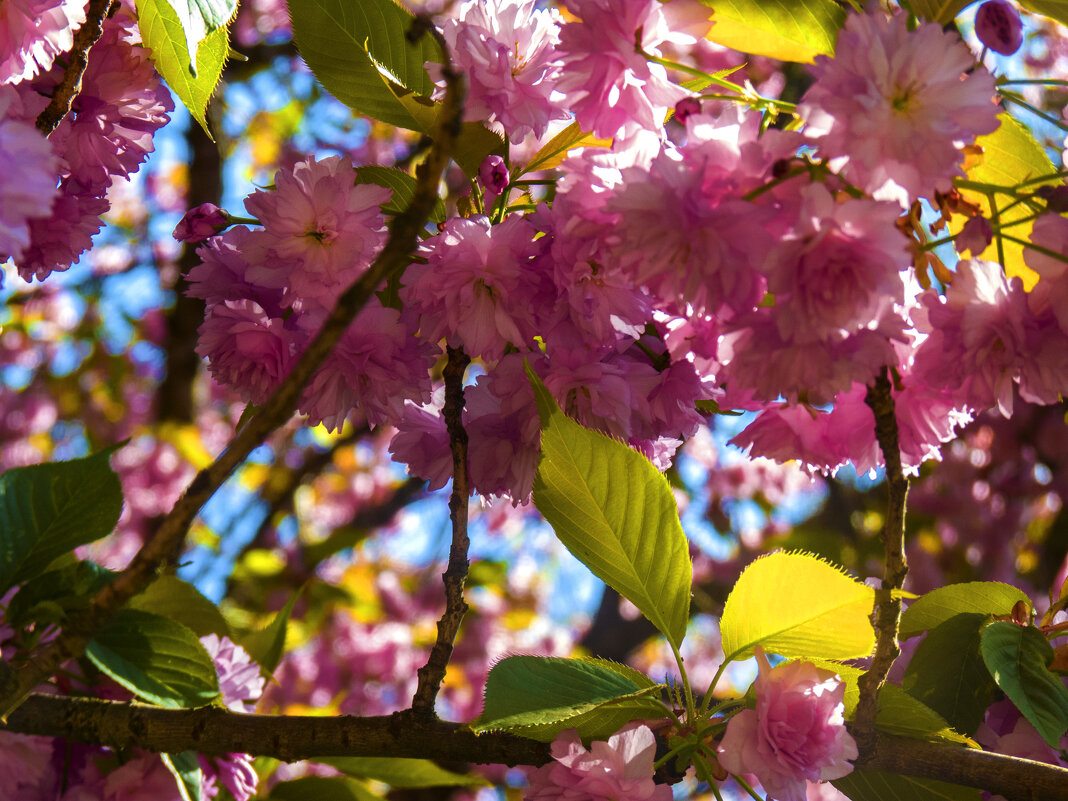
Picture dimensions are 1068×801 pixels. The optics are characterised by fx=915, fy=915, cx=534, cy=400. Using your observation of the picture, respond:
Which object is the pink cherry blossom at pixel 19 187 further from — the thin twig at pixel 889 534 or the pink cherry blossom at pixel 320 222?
the thin twig at pixel 889 534

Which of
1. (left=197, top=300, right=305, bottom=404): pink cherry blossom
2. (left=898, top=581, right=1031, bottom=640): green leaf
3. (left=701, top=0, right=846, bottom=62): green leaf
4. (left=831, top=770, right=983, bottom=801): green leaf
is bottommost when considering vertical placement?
(left=831, top=770, right=983, bottom=801): green leaf

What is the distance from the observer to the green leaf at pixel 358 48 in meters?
0.83

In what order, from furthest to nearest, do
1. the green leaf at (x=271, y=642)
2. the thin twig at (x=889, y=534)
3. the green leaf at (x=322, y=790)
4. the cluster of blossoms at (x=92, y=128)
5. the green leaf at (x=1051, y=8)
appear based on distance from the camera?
the green leaf at (x=271, y=642)
the green leaf at (x=322, y=790)
the cluster of blossoms at (x=92, y=128)
the green leaf at (x=1051, y=8)
the thin twig at (x=889, y=534)

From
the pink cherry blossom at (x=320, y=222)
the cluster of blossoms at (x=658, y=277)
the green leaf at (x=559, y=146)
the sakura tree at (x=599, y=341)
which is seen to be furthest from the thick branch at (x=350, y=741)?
the green leaf at (x=559, y=146)

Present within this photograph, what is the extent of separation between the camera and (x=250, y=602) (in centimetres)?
341

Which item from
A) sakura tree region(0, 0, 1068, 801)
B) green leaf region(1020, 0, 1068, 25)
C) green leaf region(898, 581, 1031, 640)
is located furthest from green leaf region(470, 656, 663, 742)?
green leaf region(1020, 0, 1068, 25)

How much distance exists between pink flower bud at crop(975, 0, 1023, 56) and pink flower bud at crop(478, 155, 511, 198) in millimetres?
389

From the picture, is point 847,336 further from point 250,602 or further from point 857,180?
point 250,602

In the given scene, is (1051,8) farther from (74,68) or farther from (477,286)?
(74,68)

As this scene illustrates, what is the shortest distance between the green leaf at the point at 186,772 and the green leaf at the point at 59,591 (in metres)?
0.17

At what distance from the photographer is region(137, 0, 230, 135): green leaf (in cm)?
77

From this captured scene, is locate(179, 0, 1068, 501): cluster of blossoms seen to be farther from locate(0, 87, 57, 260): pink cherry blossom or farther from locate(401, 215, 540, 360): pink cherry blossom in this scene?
locate(0, 87, 57, 260): pink cherry blossom

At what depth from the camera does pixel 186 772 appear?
2.93 feet

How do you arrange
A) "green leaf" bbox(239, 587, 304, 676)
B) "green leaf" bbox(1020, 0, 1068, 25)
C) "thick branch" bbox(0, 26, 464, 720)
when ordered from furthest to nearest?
"green leaf" bbox(239, 587, 304, 676)
"green leaf" bbox(1020, 0, 1068, 25)
"thick branch" bbox(0, 26, 464, 720)
